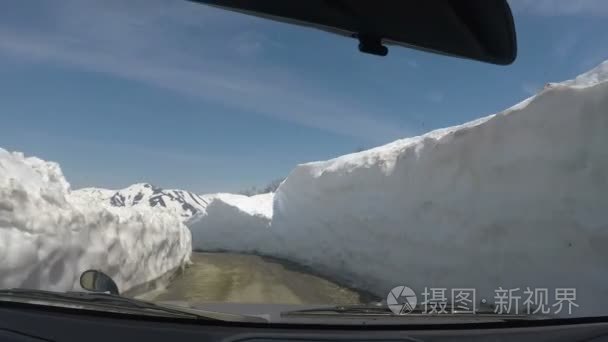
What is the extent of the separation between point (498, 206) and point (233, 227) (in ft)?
48.7

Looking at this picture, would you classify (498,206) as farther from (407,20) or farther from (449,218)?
(407,20)

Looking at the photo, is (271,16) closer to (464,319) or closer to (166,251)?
(464,319)

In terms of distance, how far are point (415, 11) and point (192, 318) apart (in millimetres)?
1540

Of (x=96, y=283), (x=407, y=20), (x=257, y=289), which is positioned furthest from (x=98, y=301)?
(x=257, y=289)

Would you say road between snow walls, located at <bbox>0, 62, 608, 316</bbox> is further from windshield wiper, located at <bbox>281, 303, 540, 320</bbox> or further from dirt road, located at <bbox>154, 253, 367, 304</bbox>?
windshield wiper, located at <bbox>281, 303, 540, 320</bbox>

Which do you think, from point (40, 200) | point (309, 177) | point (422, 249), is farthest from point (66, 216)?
point (309, 177)

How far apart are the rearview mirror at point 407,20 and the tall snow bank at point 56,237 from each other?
3.76 m

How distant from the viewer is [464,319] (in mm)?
1569

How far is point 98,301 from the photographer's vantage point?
1532 millimetres

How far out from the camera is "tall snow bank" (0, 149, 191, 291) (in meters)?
4.54

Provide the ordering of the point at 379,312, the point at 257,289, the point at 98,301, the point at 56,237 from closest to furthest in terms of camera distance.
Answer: the point at 98,301
the point at 379,312
the point at 56,237
the point at 257,289

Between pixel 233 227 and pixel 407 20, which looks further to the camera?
pixel 233 227

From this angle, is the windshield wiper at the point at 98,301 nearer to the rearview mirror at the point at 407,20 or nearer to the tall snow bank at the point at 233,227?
the rearview mirror at the point at 407,20

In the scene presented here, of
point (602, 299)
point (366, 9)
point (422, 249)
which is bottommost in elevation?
point (602, 299)
